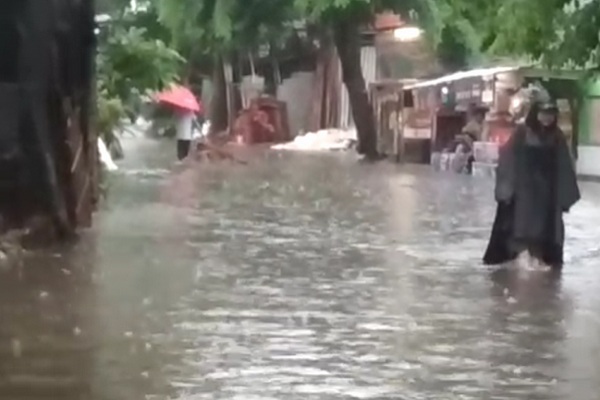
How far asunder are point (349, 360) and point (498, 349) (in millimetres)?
1129

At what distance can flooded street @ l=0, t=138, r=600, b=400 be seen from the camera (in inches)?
368

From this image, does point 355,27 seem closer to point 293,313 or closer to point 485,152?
point 485,152

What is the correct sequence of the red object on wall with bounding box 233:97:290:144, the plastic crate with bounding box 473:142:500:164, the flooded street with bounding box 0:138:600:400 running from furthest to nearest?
the red object on wall with bounding box 233:97:290:144 → the plastic crate with bounding box 473:142:500:164 → the flooded street with bounding box 0:138:600:400

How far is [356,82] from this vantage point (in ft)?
152

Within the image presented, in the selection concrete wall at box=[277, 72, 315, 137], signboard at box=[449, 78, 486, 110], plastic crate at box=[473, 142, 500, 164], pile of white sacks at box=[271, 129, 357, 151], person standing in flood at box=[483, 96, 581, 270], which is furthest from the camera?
concrete wall at box=[277, 72, 315, 137]

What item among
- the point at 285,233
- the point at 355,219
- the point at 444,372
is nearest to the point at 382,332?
the point at 444,372

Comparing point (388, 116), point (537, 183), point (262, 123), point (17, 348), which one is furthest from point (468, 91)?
point (17, 348)

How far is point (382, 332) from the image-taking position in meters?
11.4

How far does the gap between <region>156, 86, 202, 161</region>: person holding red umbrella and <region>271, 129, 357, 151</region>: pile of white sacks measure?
13141mm

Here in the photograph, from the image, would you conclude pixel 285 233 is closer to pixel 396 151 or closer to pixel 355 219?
pixel 355 219

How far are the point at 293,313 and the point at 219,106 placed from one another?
5427 cm

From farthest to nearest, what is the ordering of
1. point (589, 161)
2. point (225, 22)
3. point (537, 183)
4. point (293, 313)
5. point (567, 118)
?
1. point (225, 22)
2. point (589, 161)
3. point (567, 118)
4. point (537, 183)
5. point (293, 313)

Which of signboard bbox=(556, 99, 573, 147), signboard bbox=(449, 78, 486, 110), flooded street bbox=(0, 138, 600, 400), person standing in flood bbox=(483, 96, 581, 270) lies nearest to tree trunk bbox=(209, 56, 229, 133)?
signboard bbox=(449, 78, 486, 110)

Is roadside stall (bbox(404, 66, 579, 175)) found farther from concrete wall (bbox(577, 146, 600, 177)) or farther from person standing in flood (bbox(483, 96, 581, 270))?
person standing in flood (bbox(483, 96, 581, 270))
